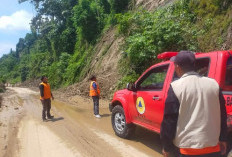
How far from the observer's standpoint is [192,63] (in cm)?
216

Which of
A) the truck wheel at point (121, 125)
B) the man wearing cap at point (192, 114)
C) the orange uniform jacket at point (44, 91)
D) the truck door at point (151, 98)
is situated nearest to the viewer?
the man wearing cap at point (192, 114)

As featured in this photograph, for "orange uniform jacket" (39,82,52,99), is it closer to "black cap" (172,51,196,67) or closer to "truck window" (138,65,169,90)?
"truck window" (138,65,169,90)

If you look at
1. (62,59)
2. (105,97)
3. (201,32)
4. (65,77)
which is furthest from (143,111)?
(62,59)

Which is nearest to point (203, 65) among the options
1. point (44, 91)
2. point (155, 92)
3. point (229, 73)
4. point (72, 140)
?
point (229, 73)

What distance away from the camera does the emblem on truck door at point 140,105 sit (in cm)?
485

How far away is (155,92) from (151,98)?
146mm

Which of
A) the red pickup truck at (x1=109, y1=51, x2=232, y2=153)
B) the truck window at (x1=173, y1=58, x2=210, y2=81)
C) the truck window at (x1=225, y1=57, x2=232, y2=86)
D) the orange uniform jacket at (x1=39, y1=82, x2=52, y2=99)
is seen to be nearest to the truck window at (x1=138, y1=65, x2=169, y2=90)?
the red pickup truck at (x1=109, y1=51, x2=232, y2=153)

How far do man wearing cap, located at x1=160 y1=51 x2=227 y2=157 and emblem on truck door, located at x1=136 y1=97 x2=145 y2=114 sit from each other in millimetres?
2656

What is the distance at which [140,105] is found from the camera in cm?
496

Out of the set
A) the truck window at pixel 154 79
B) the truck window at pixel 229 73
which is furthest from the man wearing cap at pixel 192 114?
the truck window at pixel 154 79

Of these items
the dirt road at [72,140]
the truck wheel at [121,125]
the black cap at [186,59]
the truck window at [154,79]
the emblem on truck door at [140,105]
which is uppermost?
the black cap at [186,59]

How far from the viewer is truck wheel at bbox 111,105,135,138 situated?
5543 millimetres

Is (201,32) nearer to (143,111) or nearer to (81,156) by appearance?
(143,111)

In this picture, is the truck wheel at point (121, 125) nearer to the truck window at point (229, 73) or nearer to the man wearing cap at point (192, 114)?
the truck window at point (229, 73)
